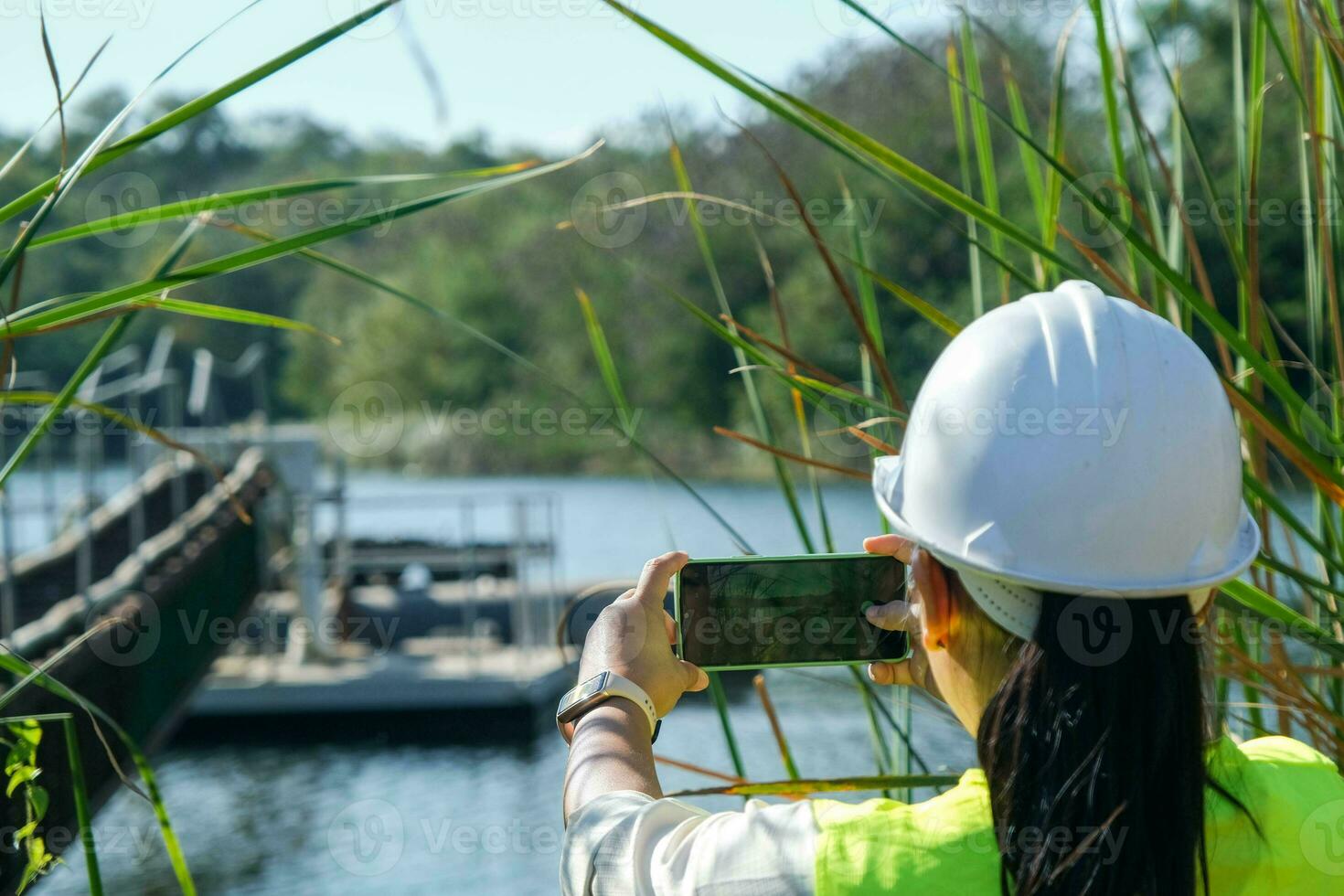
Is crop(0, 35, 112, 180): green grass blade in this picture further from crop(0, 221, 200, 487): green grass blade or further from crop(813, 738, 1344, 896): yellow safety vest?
crop(813, 738, 1344, 896): yellow safety vest

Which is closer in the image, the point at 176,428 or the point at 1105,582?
the point at 1105,582

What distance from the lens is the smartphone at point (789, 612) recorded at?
111 cm

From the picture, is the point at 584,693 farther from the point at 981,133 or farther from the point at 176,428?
the point at 176,428

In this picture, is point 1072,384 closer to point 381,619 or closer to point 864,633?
point 864,633

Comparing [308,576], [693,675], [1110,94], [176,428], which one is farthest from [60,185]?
[308,576]

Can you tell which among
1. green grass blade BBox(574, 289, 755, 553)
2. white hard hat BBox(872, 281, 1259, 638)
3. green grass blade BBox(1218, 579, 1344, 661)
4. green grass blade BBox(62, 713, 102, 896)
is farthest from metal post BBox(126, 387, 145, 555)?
white hard hat BBox(872, 281, 1259, 638)

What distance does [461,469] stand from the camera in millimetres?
38375

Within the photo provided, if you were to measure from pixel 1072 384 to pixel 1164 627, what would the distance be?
18 centimetres

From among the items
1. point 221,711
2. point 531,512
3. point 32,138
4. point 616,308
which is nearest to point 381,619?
point 221,711

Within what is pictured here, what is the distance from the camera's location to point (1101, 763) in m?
0.85

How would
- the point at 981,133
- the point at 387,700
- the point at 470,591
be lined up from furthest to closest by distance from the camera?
the point at 387,700 → the point at 470,591 → the point at 981,133

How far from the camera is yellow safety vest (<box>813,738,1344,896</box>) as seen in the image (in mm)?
842

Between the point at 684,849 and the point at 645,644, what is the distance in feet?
0.72

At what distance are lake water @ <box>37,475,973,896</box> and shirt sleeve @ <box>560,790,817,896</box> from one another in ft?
26.0
